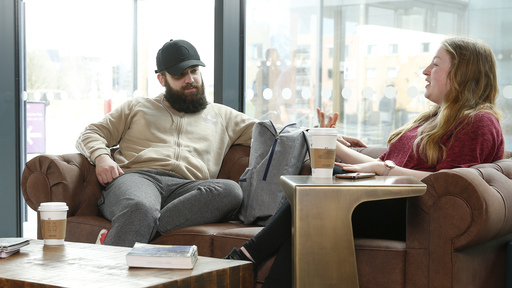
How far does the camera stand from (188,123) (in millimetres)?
3242

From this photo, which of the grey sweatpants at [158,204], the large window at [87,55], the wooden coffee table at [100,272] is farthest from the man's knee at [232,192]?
the large window at [87,55]

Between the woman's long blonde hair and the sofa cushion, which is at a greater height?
the woman's long blonde hair

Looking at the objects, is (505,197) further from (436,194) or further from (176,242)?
(176,242)

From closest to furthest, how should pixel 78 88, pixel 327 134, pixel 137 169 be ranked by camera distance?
pixel 327 134 → pixel 137 169 → pixel 78 88

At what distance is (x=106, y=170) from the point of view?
2883 millimetres

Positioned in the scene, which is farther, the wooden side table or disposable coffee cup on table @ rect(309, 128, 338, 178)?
Result: disposable coffee cup on table @ rect(309, 128, 338, 178)

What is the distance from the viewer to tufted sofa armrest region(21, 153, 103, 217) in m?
2.79

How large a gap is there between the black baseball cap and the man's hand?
64 centimetres

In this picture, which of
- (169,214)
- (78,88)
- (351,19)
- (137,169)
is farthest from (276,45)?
(78,88)

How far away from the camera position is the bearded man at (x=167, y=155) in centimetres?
264

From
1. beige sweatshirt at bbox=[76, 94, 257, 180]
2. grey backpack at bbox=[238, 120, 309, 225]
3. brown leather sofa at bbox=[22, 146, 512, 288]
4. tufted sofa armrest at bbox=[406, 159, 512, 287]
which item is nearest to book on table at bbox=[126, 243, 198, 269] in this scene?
brown leather sofa at bbox=[22, 146, 512, 288]

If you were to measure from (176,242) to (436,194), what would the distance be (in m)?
1.14

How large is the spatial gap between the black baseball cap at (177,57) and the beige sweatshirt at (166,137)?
197mm

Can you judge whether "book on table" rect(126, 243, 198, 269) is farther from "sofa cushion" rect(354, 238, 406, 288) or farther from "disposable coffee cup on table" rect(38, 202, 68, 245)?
"sofa cushion" rect(354, 238, 406, 288)
